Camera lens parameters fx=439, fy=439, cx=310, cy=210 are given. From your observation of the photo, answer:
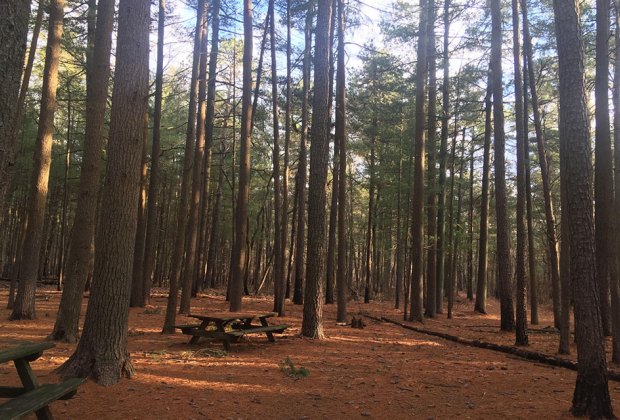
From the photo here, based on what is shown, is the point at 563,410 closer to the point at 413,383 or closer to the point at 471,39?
the point at 413,383

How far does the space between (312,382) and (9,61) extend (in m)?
5.31

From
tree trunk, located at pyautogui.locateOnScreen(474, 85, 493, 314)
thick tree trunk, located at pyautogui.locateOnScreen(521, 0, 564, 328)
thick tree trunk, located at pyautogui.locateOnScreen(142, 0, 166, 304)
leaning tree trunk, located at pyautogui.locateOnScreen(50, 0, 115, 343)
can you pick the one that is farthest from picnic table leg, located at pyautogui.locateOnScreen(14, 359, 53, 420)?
tree trunk, located at pyautogui.locateOnScreen(474, 85, 493, 314)

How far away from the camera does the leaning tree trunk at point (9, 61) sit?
8.98ft

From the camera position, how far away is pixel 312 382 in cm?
634

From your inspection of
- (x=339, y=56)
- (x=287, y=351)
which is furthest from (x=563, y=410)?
(x=339, y=56)

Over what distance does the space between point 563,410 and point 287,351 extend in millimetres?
4855

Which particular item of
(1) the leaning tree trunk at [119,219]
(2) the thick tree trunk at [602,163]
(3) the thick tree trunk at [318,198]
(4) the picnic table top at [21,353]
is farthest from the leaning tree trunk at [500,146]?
(4) the picnic table top at [21,353]

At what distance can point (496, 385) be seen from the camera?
Result: 6.54 meters

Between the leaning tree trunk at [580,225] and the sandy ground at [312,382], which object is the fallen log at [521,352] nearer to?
the sandy ground at [312,382]

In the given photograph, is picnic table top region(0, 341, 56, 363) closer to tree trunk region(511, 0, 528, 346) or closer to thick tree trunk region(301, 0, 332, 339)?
thick tree trunk region(301, 0, 332, 339)

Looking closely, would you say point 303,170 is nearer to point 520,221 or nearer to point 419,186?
point 419,186

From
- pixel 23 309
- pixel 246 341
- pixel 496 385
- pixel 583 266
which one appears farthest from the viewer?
pixel 23 309

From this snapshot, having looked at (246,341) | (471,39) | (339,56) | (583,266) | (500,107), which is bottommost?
(246,341)

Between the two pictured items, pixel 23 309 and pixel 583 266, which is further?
pixel 23 309
